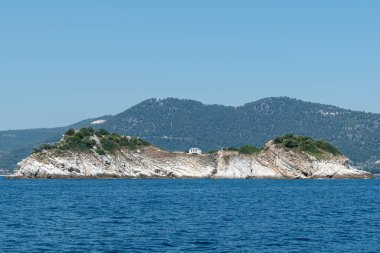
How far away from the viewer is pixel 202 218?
6925 centimetres

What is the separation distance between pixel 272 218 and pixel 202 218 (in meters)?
6.70

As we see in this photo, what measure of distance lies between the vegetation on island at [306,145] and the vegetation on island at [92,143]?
34983mm

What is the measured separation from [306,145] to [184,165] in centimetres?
3107

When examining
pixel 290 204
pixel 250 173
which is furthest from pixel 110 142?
pixel 290 204

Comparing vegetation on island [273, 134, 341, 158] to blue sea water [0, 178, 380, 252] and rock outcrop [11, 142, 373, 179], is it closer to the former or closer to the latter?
rock outcrop [11, 142, 373, 179]

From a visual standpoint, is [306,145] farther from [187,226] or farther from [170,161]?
[187,226]

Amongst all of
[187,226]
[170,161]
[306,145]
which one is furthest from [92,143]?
[187,226]

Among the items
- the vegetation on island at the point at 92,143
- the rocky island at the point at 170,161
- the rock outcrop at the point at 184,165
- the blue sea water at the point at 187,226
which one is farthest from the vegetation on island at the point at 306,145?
the blue sea water at the point at 187,226

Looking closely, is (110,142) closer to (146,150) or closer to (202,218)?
(146,150)

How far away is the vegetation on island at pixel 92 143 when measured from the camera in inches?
7104

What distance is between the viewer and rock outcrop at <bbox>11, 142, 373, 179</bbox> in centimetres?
18112

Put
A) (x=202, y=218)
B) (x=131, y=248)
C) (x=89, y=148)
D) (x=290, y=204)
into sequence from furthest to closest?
(x=89, y=148)
(x=290, y=204)
(x=202, y=218)
(x=131, y=248)

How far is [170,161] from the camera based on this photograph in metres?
192

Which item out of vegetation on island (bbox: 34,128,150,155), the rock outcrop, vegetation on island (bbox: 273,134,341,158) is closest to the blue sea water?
vegetation on island (bbox: 34,128,150,155)
